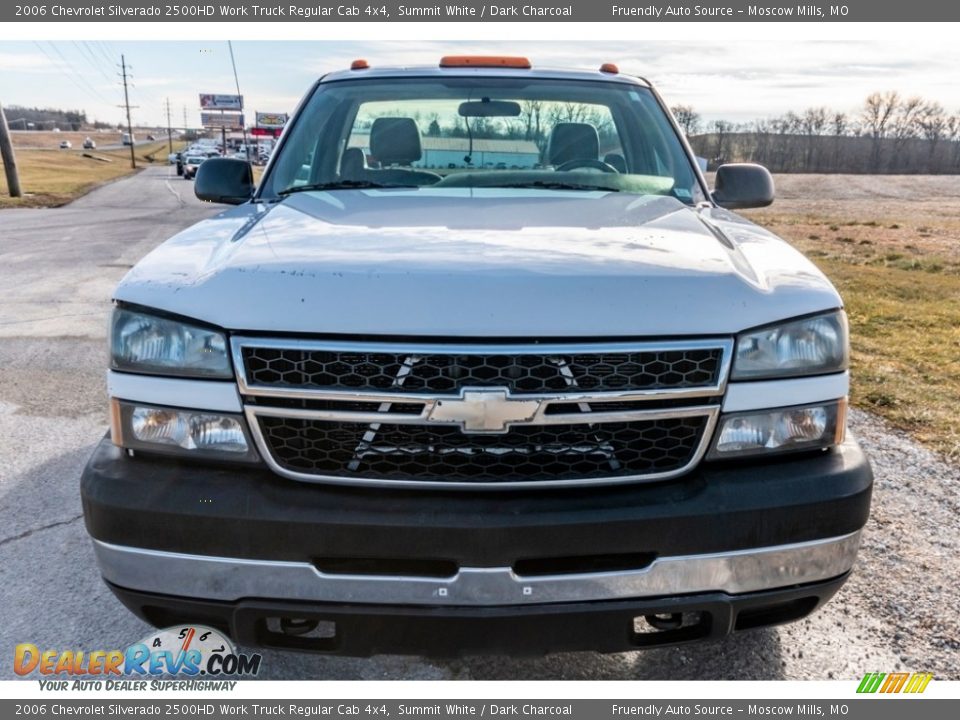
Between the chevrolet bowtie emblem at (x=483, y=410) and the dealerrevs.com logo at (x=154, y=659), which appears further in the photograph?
the dealerrevs.com logo at (x=154, y=659)

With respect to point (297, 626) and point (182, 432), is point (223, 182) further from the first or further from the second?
point (297, 626)

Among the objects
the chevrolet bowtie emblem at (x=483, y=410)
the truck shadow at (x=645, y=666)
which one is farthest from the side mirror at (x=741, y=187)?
the chevrolet bowtie emblem at (x=483, y=410)

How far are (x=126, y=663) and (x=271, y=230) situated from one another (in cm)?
146

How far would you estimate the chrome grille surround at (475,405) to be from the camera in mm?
2023

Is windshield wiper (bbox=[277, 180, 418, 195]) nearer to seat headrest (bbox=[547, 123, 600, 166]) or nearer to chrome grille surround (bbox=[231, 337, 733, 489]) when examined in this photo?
seat headrest (bbox=[547, 123, 600, 166])

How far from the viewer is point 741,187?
3.65 metres

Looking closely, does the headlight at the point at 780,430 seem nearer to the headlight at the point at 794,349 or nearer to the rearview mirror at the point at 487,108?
the headlight at the point at 794,349

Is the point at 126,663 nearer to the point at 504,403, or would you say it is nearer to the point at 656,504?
the point at 504,403

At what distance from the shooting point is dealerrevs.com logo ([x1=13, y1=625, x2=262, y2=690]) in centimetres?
243

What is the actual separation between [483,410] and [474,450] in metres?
0.13

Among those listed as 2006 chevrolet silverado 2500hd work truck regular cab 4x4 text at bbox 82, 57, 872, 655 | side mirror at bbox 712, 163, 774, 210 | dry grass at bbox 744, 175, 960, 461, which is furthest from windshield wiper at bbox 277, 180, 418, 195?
dry grass at bbox 744, 175, 960, 461

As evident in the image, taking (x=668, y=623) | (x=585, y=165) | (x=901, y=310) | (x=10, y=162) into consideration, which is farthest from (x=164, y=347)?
(x=10, y=162)

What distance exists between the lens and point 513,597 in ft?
6.72
